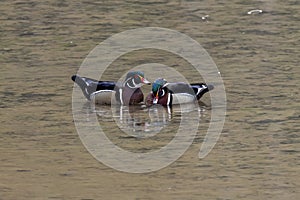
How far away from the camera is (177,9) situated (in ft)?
55.4

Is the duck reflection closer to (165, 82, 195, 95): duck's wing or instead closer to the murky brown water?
(165, 82, 195, 95): duck's wing

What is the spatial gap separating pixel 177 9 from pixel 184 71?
3.95m

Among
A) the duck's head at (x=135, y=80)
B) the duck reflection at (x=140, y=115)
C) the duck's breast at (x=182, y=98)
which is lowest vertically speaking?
the duck reflection at (x=140, y=115)

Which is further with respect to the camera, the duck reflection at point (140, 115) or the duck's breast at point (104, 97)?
the duck's breast at point (104, 97)

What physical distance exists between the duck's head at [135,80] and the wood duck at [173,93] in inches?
6.1

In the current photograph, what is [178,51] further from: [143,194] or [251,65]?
[143,194]

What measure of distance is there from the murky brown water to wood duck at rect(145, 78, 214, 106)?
0.84 ft

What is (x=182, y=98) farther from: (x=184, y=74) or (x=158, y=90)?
(x=184, y=74)

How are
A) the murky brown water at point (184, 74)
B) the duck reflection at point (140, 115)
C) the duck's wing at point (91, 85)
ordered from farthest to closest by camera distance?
1. the duck's wing at point (91, 85)
2. the duck reflection at point (140, 115)
3. the murky brown water at point (184, 74)

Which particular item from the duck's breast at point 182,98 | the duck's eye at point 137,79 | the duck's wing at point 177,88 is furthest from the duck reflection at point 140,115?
the duck's eye at point 137,79

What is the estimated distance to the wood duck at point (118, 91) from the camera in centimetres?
1176

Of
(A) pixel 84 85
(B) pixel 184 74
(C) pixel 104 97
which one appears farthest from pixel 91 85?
(B) pixel 184 74

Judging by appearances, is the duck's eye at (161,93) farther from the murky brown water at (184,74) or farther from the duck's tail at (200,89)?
the murky brown water at (184,74)

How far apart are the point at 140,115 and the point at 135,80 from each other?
52 centimetres
